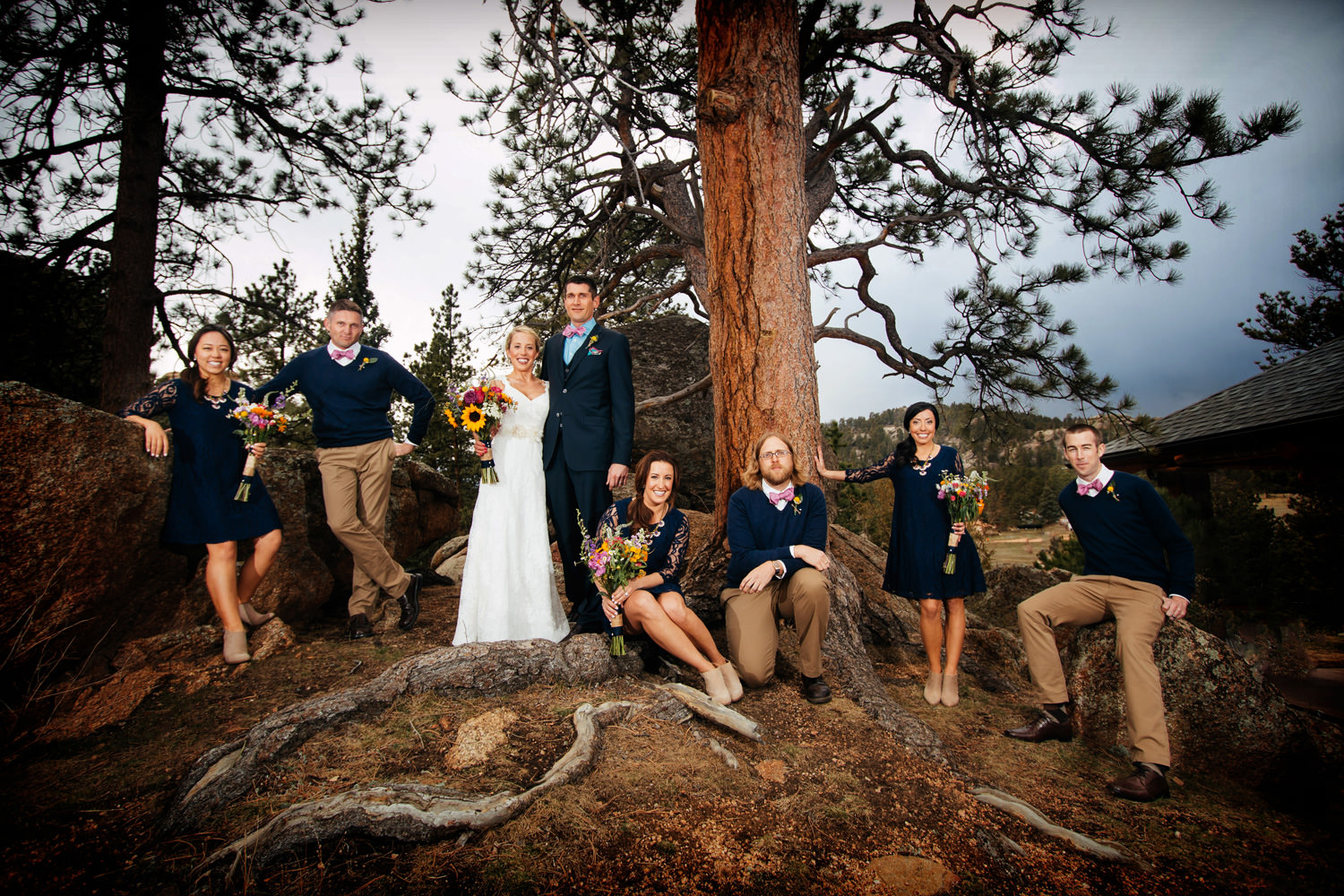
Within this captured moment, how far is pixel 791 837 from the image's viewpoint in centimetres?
223

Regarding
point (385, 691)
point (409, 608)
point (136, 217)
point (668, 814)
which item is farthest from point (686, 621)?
point (136, 217)

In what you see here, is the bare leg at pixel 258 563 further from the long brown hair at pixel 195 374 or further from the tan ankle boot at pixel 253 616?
the long brown hair at pixel 195 374

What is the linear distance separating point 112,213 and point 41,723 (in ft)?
20.3

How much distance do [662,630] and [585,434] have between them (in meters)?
1.45

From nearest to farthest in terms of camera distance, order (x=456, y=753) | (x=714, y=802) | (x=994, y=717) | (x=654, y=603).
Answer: (x=714, y=802)
(x=456, y=753)
(x=654, y=603)
(x=994, y=717)

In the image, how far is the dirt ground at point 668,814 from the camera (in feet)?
6.51

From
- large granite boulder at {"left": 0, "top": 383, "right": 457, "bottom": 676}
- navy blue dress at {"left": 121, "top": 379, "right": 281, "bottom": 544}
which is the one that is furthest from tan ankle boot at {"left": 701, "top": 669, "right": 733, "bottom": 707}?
large granite boulder at {"left": 0, "top": 383, "right": 457, "bottom": 676}

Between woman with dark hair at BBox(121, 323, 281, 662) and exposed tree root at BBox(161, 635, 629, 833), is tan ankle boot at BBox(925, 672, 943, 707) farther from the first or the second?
woman with dark hair at BBox(121, 323, 281, 662)

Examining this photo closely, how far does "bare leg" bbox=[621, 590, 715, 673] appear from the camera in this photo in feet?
11.1

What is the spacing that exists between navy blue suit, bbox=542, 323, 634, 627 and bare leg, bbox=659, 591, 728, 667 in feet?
2.37

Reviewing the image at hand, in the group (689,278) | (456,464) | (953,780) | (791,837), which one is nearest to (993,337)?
(689,278)

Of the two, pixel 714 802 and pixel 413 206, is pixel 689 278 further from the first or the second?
pixel 714 802

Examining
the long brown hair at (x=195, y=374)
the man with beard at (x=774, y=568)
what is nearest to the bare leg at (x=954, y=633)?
the man with beard at (x=774, y=568)

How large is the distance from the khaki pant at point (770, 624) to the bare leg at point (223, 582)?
337 cm
